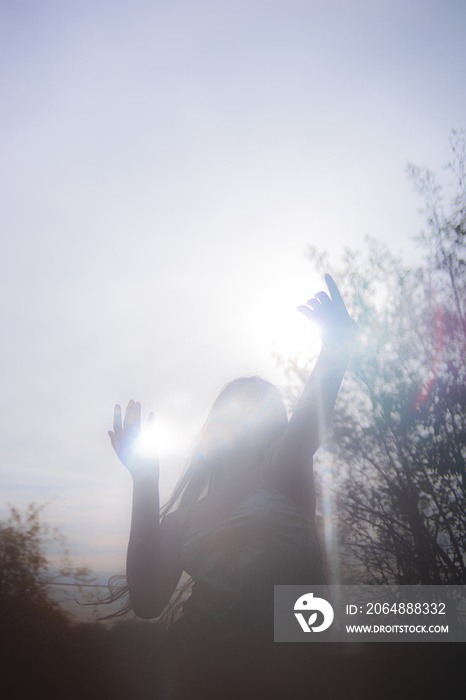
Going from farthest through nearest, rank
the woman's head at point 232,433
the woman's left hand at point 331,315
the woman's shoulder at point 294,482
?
the woman's head at point 232,433 < the woman's shoulder at point 294,482 < the woman's left hand at point 331,315

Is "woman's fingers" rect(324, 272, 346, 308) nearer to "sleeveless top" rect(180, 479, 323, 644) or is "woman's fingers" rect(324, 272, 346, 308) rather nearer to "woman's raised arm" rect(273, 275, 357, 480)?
"woman's raised arm" rect(273, 275, 357, 480)

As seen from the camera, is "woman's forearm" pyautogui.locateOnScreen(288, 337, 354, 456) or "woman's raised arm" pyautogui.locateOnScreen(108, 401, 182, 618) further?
"woman's raised arm" pyautogui.locateOnScreen(108, 401, 182, 618)

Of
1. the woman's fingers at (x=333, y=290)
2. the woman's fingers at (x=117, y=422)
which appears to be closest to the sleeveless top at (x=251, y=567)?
the woman's fingers at (x=117, y=422)

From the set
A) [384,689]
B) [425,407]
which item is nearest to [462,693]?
[384,689]

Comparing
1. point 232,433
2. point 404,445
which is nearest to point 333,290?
point 232,433

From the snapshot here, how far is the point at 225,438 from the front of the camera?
2604 millimetres

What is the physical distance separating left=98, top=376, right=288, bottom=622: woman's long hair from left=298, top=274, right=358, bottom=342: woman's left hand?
956mm

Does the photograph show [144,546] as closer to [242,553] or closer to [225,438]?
[242,553]

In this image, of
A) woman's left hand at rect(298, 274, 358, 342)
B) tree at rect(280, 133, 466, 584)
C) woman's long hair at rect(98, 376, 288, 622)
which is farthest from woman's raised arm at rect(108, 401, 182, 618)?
tree at rect(280, 133, 466, 584)

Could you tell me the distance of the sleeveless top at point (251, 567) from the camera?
1.63 m

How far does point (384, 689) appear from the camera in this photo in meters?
1.35

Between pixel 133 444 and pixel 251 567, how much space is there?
0.76 metres

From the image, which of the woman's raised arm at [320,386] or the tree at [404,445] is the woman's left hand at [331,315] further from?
the tree at [404,445]

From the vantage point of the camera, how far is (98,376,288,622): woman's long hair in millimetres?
2420
